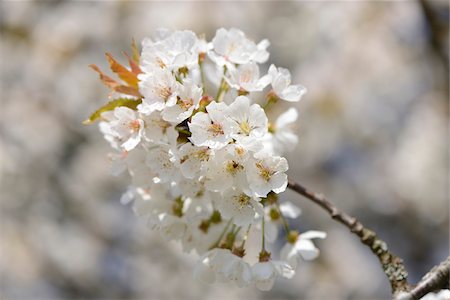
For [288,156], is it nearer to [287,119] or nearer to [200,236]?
[287,119]

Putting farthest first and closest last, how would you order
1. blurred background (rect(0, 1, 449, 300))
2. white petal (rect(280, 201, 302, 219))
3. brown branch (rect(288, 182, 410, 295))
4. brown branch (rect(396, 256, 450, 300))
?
blurred background (rect(0, 1, 449, 300))
white petal (rect(280, 201, 302, 219))
brown branch (rect(288, 182, 410, 295))
brown branch (rect(396, 256, 450, 300))

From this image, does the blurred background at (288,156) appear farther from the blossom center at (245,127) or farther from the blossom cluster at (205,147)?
the blossom center at (245,127)

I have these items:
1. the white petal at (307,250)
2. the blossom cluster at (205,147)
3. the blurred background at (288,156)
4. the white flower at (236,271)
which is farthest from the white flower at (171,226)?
the blurred background at (288,156)

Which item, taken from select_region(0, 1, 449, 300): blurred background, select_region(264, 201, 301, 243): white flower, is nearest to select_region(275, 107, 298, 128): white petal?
select_region(264, 201, 301, 243): white flower

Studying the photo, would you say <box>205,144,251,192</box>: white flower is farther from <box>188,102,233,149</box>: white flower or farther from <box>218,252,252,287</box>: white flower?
<box>218,252,252,287</box>: white flower

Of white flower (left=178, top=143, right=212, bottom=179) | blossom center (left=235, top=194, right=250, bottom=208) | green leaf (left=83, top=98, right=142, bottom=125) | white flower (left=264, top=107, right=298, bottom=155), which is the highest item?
white flower (left=264, top=107, right=298, bottom=155)

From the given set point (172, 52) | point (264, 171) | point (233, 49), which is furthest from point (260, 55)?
point (264, 171)

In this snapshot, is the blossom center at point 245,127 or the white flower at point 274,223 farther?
the white flower at point 274,223
